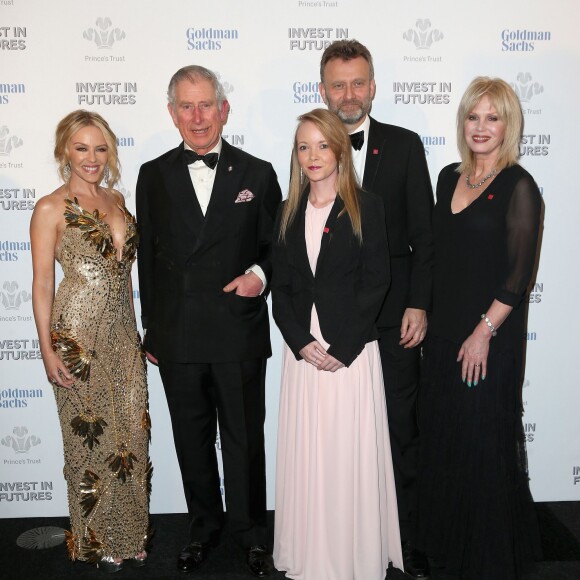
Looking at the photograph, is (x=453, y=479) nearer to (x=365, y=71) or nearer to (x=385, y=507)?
(x=385, y=507)

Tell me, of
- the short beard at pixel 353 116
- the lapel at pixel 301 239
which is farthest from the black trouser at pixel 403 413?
the short beard at pixel 353 116

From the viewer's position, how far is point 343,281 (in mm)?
2607

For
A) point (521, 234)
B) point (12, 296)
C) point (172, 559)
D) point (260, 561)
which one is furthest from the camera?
point (12, 296)

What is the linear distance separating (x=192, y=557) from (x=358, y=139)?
2071 millimetres

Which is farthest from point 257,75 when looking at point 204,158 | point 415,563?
point 415,563

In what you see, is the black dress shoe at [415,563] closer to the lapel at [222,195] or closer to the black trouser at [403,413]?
the black trouser at [403,413]

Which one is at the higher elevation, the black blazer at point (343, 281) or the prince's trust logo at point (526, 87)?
the prince's trust logo at point (526, 87)

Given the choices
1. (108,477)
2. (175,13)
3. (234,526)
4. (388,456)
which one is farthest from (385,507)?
(175,13)

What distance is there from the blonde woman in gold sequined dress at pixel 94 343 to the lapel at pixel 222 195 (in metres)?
0.40

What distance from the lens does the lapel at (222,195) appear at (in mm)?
2785

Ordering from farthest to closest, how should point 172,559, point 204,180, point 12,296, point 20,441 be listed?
point 20,441, point 12,296, point 172,559, point 204,180

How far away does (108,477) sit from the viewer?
→ 2.95 meters

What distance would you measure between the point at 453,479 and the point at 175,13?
267 centimetres

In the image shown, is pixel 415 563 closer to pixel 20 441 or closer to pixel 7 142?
pixel 20 441
